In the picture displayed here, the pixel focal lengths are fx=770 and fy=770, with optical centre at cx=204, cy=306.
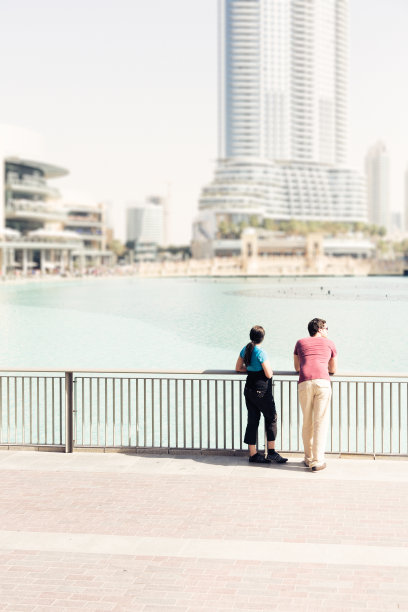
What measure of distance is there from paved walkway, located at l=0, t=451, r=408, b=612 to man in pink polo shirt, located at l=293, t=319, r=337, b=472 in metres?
0.30

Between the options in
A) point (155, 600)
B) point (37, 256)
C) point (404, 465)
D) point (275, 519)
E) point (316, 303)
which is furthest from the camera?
point (37, 256)

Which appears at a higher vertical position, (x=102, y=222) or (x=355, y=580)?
(x=102, y=222)

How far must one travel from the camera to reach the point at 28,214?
424 ft

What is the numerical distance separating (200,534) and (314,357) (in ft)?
10.1

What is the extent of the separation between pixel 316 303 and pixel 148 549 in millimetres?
71132

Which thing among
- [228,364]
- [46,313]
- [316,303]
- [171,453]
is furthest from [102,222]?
[171,453]

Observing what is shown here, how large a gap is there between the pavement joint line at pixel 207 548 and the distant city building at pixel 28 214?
4423 inches

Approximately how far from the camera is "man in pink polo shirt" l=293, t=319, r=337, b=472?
31.1ft

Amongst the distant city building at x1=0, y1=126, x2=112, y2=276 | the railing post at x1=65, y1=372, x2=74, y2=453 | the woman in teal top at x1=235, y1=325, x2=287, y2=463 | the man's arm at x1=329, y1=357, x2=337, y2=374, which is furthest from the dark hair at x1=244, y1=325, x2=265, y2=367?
the distant city building at x1=0, y1=126, x2=112, y2=276

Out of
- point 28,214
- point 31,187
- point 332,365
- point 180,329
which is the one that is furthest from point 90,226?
point 332,365

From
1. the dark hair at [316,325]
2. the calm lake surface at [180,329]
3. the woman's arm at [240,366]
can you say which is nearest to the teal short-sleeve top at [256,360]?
the woman's arm at [240,366]

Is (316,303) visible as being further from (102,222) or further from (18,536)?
(102,222)

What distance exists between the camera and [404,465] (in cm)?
966

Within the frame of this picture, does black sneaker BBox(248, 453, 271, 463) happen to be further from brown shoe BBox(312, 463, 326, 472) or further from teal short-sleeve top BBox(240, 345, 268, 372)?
teal short-sleeve top BBox(240, 345, 268, 372)
